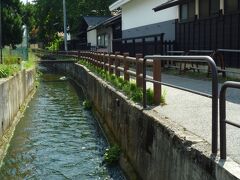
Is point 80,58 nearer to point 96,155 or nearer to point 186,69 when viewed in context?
point 186,69

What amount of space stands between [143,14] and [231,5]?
1276cm

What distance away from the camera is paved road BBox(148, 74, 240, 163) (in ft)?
19.8

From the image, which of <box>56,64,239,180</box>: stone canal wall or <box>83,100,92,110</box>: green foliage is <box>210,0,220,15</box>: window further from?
<box>83,100,92,110</box>: green foliage

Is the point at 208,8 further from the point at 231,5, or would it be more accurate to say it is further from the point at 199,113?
the point at 199,113

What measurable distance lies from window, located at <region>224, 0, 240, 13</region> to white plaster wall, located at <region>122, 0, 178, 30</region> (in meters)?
5.97

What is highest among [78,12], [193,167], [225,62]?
[78,12]

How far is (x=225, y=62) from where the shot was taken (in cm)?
1523

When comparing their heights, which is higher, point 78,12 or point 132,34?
point 78,12

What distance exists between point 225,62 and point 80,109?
22.1 ft

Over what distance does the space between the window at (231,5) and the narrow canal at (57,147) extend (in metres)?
5.70

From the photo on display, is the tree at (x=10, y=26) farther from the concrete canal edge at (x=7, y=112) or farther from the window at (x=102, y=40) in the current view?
the concrete canal edge at (x=7, y=112)

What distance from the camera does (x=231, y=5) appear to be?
48.8 ft

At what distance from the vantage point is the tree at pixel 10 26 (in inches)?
1652

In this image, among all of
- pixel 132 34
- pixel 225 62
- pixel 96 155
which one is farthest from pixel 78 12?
pixel 96 155
